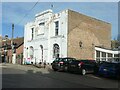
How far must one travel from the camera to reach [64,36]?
3206 centimetres

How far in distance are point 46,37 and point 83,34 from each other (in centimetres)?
573

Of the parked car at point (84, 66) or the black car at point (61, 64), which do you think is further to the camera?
the black car at point (61, 64)

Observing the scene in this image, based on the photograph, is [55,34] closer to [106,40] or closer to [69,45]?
[69,45]

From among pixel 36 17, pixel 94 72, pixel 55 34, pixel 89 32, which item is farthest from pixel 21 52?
pixel 94 72

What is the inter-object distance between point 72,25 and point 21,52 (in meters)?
16.4

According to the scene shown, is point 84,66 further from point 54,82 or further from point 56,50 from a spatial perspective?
point 56,50

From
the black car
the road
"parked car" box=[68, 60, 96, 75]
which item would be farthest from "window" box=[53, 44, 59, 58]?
the road

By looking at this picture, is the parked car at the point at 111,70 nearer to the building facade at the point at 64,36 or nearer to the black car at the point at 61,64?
the black car at the point at 61,64

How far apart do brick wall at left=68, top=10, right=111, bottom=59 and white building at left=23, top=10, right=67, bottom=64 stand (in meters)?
0.93

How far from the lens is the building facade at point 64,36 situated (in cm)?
3209

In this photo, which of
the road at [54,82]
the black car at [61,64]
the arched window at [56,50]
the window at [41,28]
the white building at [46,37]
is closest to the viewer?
the road at [54,82]

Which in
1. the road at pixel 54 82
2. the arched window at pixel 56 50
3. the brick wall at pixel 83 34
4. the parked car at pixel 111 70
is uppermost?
the brick wall at pixel 83 34

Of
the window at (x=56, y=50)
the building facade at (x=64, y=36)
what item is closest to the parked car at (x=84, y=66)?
the building facade at (x=64, y=36)

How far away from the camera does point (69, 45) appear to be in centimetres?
3177
